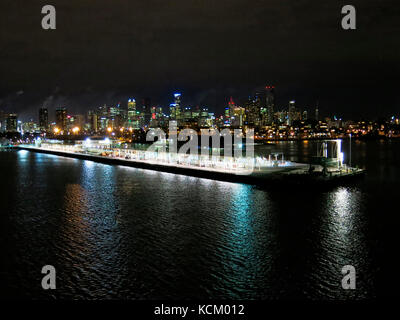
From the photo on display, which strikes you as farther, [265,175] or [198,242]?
[265,175]

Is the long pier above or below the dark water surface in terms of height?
above

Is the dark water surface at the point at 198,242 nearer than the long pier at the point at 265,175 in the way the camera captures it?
Yes

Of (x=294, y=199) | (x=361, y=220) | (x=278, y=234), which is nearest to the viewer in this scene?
(x=278, y=234)

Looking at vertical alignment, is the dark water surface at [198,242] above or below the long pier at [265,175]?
below

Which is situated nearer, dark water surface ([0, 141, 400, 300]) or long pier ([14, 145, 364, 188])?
dark water surface ([0, 141, 400, 300])

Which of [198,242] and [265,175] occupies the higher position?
[265,175]
